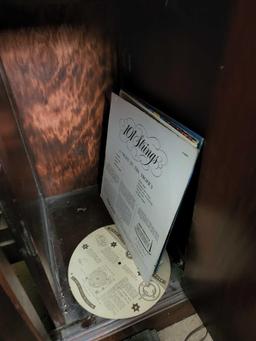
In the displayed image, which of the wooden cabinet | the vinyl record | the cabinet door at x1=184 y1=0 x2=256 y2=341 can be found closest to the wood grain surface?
the wooden cabinet

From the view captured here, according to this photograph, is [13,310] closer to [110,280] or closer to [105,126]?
[110,280]

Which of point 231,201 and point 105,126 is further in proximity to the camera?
point 105,126

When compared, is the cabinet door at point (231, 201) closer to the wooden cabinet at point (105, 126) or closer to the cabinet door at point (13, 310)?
the wooden cabinet at point (105, 126)

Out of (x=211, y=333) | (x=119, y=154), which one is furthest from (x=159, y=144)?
(x=211, y=333)

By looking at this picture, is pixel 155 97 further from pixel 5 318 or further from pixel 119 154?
pixel 5 318

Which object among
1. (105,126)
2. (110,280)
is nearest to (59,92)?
(105,126)

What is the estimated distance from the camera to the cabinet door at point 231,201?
46 centimetres

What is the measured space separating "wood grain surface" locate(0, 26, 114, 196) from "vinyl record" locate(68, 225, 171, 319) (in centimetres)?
33

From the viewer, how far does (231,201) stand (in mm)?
579

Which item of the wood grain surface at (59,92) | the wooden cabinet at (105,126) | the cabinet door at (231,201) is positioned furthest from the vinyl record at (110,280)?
the wood grain surface at (59,92)

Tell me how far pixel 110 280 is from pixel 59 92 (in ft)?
2.22

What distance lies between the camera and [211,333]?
3.01 feet

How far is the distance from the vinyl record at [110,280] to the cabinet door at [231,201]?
18 cm

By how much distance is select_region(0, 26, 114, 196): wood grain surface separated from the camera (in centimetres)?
91
